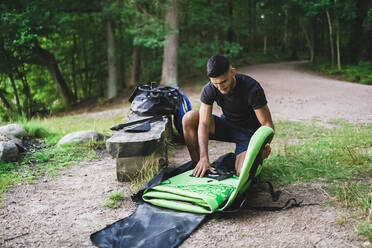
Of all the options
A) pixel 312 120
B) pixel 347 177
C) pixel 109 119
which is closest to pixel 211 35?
pixel 109 119

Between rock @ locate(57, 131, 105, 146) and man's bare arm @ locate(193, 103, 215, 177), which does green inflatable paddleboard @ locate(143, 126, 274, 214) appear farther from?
rock @ locate(57, 131, 105, 146)

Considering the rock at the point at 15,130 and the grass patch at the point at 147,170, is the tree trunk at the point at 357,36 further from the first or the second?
the rock at the point at 15,130

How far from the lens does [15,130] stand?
18.0 ft

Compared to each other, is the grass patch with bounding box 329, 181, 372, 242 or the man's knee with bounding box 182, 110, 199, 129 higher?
the man's knee with bounding box 182, 110, 199, 129

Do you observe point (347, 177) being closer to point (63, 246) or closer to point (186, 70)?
point (63, 246)

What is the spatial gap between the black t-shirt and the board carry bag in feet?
1.61

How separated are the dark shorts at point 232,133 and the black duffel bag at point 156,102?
4.07ft

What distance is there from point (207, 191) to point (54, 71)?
13.8 m

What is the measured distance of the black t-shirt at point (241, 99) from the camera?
310cm

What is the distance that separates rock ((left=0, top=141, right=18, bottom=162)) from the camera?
4.23m

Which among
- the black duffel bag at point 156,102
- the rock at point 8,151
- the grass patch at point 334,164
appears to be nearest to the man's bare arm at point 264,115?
the grass patch at point 334,164

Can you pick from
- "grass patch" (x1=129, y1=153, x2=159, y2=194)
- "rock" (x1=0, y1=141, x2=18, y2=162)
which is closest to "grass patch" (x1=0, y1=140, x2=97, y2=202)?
"rock" (x1=0, y1=141, x2=18, y2=162)

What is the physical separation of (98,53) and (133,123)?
48.3 ft

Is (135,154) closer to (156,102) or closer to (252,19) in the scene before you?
(156,102)
